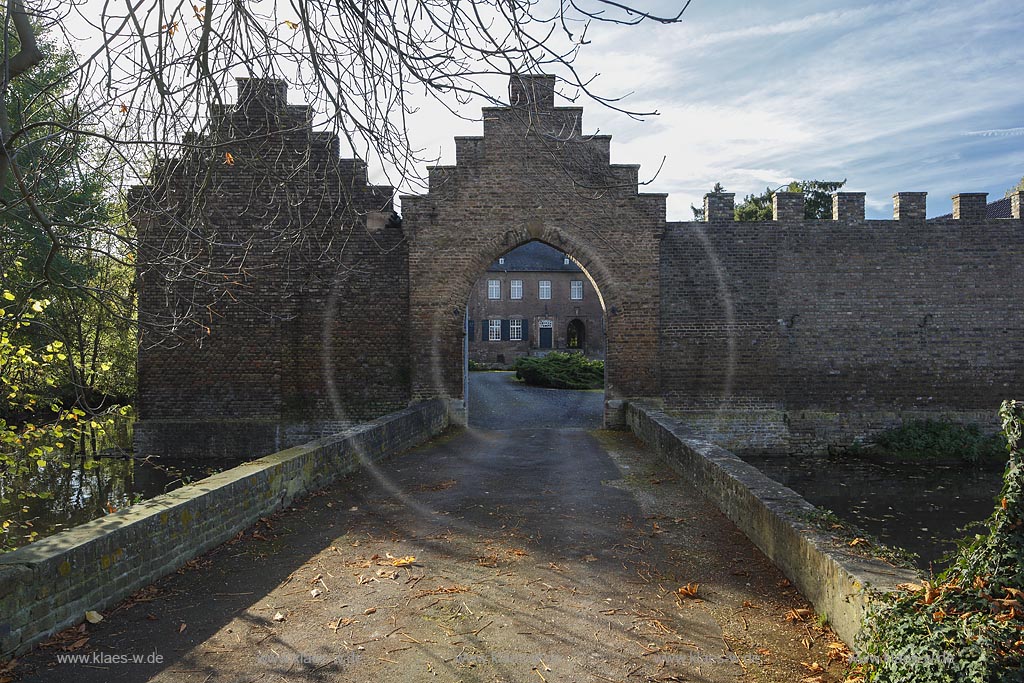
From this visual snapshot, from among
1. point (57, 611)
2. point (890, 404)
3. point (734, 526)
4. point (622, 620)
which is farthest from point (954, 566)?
point (890, 404)

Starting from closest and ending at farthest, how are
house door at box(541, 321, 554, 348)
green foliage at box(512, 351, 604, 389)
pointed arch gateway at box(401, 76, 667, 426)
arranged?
1. pointed arch gateway at box(401, 76, 667, 426)
2. green foliage at box(512, 351, 604, 389)
3. house door at box(541, 321, 554, 348)

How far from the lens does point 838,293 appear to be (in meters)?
14.5

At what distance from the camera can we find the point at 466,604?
14.3 ft

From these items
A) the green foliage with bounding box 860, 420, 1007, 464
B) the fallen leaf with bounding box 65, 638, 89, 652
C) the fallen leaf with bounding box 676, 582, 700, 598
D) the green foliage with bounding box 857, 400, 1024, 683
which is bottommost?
the green foliage with bounding box 860, 420, 1007, 464

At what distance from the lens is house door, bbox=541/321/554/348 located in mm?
42719

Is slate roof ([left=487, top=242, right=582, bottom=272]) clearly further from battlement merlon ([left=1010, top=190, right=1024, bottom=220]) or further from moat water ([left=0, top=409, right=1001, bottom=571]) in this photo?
moat water ([left=0, top=409, right=1001, bottom=571])

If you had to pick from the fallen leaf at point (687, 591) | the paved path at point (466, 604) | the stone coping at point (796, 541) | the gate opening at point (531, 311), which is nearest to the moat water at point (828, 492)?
the stone coping at point (796, 541)

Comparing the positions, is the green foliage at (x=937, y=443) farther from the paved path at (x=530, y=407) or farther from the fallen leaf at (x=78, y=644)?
the fallen leaf at (x=78, y=644)

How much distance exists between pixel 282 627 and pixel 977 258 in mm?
15747

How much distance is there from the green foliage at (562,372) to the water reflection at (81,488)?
47.1 ft

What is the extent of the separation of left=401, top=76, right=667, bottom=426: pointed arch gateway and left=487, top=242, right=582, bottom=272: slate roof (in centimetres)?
2781

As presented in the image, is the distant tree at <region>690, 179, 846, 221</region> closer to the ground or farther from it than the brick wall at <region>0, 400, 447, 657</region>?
farther from it

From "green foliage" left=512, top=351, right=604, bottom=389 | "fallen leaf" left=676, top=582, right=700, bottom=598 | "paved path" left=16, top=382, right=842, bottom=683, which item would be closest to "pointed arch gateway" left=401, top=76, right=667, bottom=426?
"paved path" left=16, top=382, right=842, bottom=683

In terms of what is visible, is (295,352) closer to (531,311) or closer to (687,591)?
(687,591)
